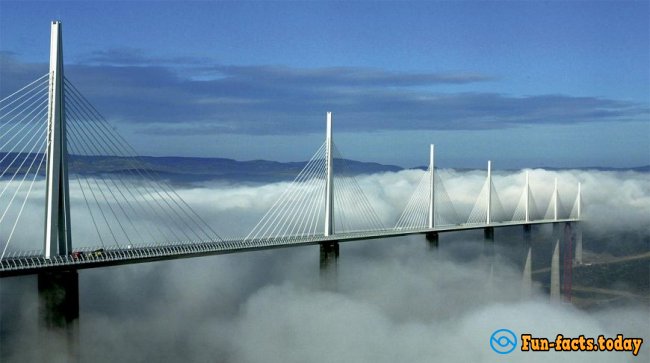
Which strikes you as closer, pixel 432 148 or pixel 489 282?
pixel 432 148

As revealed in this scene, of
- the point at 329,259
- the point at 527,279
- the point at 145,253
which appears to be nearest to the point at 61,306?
the point at 145,253

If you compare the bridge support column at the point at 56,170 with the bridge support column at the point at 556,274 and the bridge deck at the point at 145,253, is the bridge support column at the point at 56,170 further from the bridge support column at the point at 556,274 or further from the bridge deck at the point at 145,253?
the bridge support column at the point at 556,274

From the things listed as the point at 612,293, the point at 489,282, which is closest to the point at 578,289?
the point at 612,293

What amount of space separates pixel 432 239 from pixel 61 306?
1646 inches

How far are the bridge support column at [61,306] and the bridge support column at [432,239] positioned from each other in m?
40.7

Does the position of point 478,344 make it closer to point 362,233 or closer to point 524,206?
point 362,233

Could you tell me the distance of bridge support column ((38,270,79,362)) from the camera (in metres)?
30.7

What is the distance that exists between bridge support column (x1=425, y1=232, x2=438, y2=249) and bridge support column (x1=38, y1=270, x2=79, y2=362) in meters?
40.7

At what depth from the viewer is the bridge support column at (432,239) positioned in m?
67.9

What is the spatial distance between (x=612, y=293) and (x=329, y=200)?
243ft

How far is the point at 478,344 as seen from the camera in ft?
174

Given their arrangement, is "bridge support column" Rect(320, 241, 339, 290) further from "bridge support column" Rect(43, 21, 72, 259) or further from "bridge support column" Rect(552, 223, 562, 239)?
"bridge support column" Rect(552, 223, 562, 239)

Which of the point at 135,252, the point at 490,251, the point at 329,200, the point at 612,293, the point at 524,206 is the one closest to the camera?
the point at 135,252

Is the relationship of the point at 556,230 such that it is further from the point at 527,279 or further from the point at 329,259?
the point at 329,259
